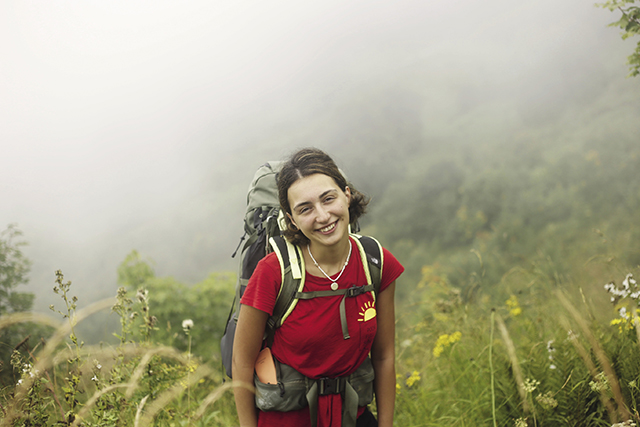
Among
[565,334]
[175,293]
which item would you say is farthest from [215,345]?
[565,334]

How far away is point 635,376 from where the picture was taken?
2.15m

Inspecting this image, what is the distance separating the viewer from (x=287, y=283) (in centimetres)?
176

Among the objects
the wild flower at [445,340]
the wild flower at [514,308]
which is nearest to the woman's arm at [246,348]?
the wild flower at [445,340]

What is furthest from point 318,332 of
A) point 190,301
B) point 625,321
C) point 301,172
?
point 190,301

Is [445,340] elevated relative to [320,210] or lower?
lower

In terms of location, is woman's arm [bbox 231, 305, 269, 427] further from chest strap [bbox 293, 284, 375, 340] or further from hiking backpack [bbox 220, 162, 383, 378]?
chest strap [bbox 293, 284, 375, 340]

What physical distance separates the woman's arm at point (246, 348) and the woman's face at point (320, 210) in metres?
0.42

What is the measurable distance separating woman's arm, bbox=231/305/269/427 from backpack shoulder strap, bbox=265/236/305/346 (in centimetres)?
6

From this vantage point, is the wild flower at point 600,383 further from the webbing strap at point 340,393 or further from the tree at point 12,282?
the tree at point 12,282

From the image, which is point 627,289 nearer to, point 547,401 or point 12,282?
point 547,401

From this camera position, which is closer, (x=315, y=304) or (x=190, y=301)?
(x=315, y=304)

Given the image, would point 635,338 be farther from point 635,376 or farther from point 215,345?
point 215,345

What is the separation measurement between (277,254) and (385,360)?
2.60 ft

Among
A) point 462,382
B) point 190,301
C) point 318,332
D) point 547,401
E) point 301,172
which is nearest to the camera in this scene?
point 318,332
